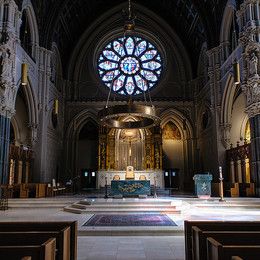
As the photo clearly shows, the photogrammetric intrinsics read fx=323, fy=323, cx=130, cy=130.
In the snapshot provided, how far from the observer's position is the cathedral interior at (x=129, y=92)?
17.2m

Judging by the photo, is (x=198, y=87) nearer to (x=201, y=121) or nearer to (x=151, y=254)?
(x=201, y=121)

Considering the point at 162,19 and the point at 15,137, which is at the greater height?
the point at 162,19

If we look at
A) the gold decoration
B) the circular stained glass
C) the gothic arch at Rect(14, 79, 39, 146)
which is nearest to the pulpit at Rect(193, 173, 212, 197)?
the gothic arch at Rect(14, 79, 39, 146)

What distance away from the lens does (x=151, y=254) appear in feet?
19.9

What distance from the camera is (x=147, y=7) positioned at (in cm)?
2858

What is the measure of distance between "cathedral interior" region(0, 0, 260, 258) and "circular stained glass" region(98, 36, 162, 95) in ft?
0.30

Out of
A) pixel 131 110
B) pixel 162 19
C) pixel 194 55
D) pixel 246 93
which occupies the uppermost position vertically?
pixel 162 19

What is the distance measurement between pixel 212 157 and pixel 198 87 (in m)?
6.86

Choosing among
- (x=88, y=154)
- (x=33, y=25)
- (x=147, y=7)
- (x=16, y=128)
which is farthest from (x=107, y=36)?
(x=16, y=128)

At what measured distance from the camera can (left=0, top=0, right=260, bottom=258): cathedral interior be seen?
1723 centimetres

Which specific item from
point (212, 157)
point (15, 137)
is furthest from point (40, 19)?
point (212, 157)

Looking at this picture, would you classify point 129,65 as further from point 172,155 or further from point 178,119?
point 172,155

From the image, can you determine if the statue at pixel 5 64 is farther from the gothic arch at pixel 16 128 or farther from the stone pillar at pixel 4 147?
the gothic arch at pixel 16 128

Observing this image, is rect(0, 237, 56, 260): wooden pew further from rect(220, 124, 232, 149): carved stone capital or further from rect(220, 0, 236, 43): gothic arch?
rect(220, 0, 236, 43): gothic arch
